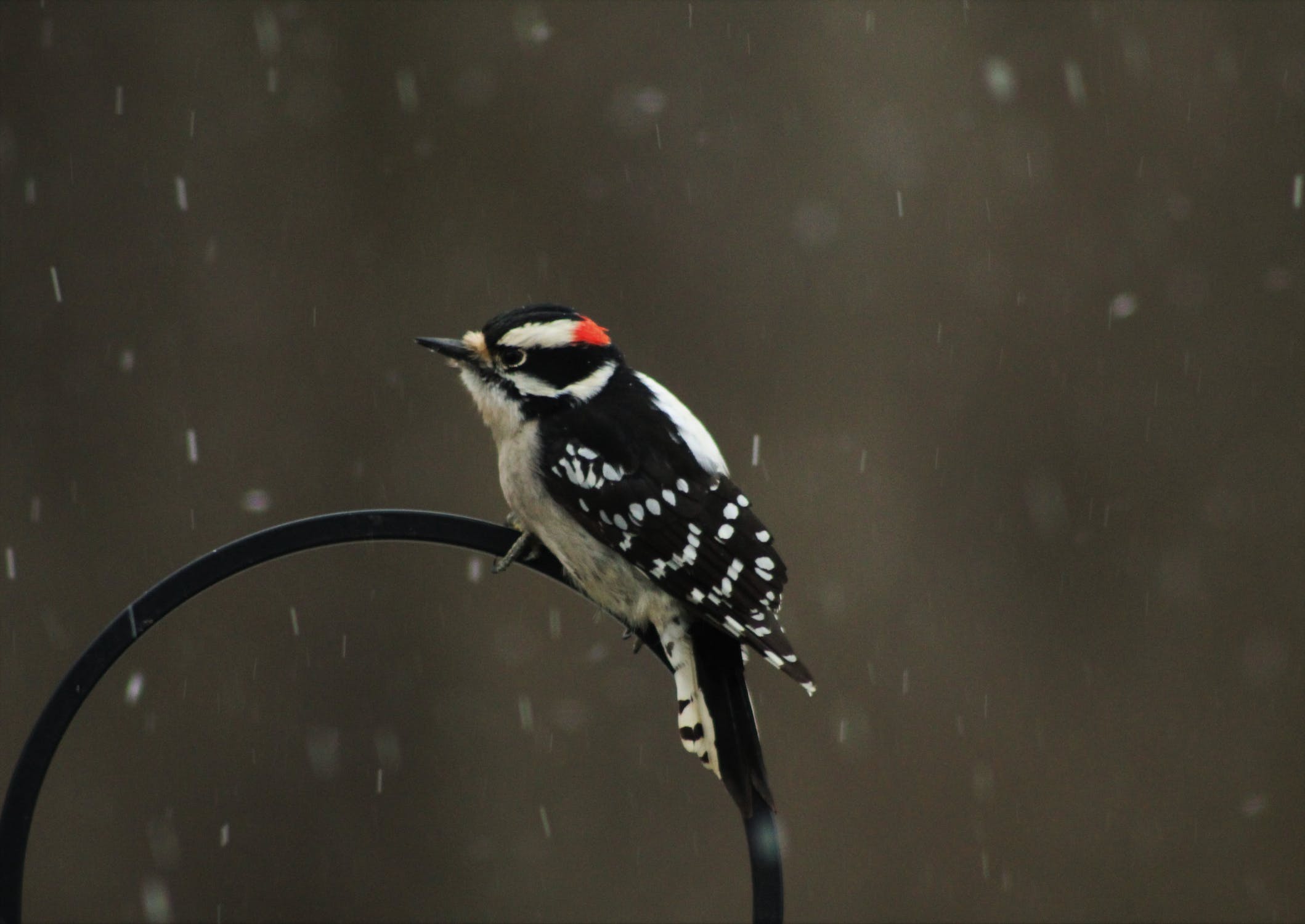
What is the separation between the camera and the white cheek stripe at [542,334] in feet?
6.70

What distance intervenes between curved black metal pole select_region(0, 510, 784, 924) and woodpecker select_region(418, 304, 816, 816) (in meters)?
0.33

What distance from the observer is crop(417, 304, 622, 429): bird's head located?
6.70 ft

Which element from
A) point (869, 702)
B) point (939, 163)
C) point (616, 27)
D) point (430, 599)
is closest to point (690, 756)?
point (869, 702)

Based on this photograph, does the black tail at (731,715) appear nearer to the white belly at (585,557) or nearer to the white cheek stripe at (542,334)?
the white belly at (585,557)

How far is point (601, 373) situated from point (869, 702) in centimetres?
175

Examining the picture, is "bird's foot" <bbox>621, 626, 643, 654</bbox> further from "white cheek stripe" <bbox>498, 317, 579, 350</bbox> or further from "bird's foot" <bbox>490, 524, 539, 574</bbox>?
"white cheek stripe" <bbox>498, 317, 579, 350</bbox>

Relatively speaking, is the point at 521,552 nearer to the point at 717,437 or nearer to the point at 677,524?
the point at 677,524

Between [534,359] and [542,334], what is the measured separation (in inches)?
2.7

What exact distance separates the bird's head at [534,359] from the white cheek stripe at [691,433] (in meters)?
0.11

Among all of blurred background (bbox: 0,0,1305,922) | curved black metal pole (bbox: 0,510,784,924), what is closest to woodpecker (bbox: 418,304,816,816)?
curved black metal pole (bbox: 0,510,784,924)

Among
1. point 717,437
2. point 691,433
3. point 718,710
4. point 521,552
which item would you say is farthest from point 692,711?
point 717,437

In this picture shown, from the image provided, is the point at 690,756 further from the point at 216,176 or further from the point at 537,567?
the point at 216,176

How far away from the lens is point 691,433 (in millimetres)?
2229

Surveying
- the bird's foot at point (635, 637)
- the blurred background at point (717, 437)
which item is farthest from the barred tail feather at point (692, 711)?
the blurred background at point (717, 437)
